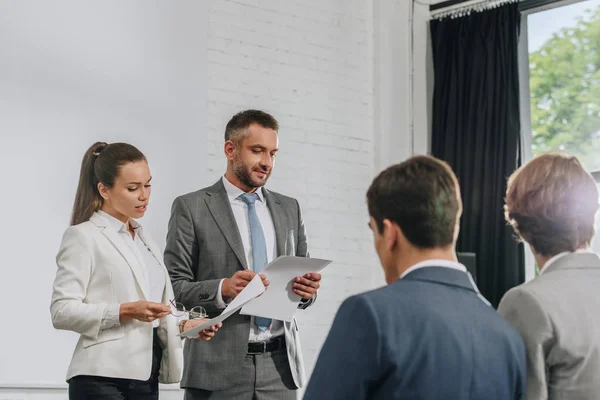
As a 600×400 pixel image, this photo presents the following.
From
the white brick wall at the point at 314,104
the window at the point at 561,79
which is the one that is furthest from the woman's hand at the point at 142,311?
the window at the point at 561,79

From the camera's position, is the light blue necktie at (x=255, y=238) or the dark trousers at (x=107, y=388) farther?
the light blue necktie at (x=255, y=238)

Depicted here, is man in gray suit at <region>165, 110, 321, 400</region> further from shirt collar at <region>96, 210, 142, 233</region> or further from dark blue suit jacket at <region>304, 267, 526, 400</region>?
dark blue suit jacket at <region>304, 267, 526, 400</region>

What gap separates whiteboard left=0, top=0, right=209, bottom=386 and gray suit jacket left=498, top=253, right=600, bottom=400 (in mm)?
2931

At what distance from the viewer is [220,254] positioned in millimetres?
3055

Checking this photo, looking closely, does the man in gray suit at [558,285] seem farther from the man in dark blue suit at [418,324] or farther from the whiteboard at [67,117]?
the whiteboard at [67,117]

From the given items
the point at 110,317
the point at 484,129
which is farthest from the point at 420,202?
the point at 484,129

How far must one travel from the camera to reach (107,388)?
254cm

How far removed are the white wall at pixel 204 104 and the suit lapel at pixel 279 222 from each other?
60.3 inches

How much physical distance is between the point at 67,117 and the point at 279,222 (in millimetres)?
1755

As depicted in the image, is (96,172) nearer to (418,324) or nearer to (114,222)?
Result: (114,222)

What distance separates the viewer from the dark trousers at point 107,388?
8.30ft

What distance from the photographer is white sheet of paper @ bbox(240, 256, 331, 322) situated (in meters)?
2.81

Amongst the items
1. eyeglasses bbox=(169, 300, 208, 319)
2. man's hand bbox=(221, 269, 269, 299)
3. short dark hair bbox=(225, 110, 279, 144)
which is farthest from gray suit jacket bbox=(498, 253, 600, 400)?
short dark hair bbox=(225, 110, 279, 144)

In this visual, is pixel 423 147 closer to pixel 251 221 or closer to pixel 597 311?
pixel 251 221
